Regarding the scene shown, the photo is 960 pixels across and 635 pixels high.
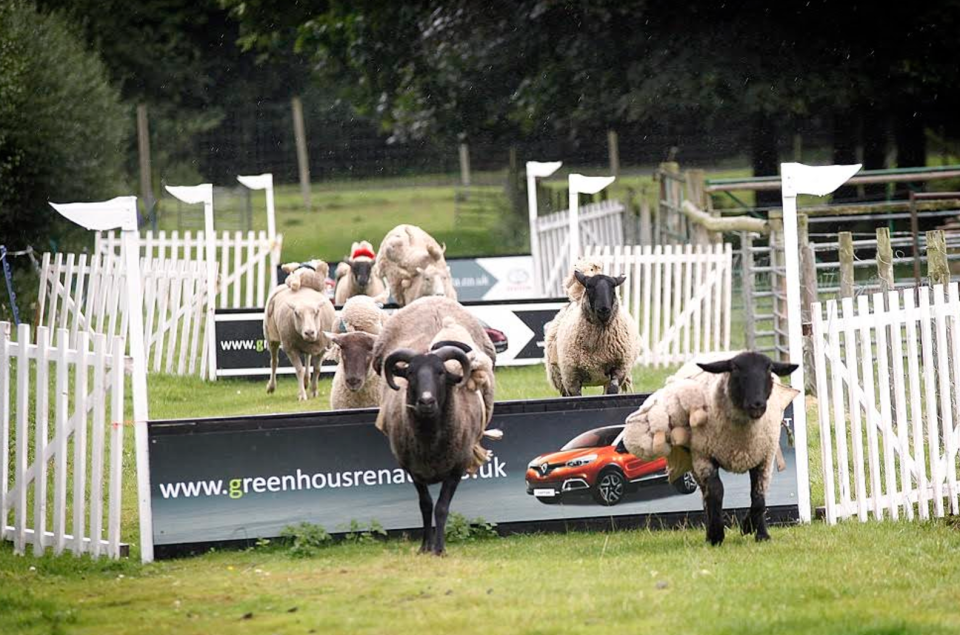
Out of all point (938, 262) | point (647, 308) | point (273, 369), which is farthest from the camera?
point (647, 308)

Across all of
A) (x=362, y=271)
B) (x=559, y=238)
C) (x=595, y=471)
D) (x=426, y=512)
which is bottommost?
(x=426, y=512)

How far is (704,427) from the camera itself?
8.99 m

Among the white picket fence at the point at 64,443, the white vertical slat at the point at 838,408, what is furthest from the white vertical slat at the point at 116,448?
the white vertical slat at the point at 838,408

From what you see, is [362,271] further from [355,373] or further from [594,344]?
[355,373]

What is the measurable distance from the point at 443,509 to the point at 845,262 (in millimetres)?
6712

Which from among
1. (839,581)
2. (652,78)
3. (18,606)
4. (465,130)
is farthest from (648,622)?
(465,130)

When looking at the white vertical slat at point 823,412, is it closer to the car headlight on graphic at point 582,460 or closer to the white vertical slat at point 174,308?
the car headlight on graphic at point 582,460

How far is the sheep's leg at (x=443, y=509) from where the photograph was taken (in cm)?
912

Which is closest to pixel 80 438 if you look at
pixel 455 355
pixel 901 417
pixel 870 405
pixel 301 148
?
pixel 455 355

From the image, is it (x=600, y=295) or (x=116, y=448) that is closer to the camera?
(x=116, y=448)

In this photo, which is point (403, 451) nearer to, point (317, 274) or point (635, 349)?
point (635, 349)

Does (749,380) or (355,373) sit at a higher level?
(355,373)

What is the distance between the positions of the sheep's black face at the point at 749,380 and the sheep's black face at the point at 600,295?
9.33 feet

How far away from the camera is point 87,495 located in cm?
1191
